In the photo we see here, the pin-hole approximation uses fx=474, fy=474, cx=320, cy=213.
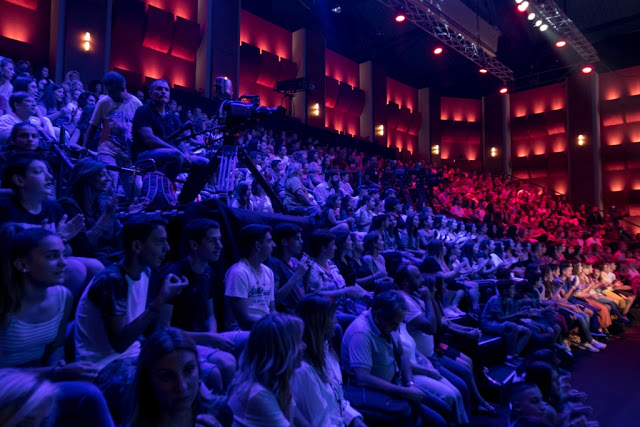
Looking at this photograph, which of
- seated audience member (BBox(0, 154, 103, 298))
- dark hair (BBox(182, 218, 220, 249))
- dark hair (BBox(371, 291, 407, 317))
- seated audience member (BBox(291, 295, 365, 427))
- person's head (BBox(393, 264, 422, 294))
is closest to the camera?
seated audience member (BBox(291, 295, 365, 427))

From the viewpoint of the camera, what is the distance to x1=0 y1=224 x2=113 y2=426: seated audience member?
1616 mm

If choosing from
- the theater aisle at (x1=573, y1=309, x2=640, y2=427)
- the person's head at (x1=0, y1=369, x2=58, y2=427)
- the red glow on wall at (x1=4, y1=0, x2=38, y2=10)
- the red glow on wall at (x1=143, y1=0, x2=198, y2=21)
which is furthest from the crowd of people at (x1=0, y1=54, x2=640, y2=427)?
the red glow on wall at (x1=143, y1=0, x2=198, y2=21)

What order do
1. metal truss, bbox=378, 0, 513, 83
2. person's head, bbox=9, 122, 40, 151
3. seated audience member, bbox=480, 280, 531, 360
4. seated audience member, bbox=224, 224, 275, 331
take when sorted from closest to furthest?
seated audience member, bbox=224, 224, 275, 331 → person's head, bbox=9, 122, 40, 151 → seated audience member, bbox=480, 280, 531, 360 → metal truss, bbox=378, 0, 513, 83

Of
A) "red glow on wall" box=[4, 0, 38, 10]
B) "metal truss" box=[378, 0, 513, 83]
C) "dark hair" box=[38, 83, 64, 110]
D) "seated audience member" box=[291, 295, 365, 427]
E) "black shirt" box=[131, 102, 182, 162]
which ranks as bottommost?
"seated audience member" box=[291, 295, 365, 427]

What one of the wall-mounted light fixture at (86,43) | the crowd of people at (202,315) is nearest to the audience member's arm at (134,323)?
the crowd of people at (202,315)

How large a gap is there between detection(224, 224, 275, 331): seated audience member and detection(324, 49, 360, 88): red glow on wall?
14.4 meters

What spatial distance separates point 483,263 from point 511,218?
6.88 m

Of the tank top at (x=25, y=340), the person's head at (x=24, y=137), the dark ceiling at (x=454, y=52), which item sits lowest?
the tank top at (x=25, y=340)

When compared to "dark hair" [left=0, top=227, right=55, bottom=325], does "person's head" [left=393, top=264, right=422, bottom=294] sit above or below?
below

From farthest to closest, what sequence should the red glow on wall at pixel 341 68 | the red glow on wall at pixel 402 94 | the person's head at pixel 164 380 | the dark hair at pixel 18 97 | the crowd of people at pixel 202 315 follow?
the red glow on wall at pixel 402 94
the red glow on wall at pixel 341 68
the dark hair at pixel 18 97
the crowd of people at pixel 202 315
the person's head at pixel 164 380

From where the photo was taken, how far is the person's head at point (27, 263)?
1712 mm

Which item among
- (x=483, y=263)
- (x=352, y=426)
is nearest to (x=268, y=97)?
(x=483, y=263)

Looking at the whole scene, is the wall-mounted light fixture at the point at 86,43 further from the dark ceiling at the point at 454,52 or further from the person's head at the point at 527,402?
the person's head at the point at 527,402

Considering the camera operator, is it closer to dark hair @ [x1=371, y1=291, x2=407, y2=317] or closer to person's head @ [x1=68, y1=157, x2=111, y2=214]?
person's head @ [x1=68, y1=157, x2=111, y2=214]
